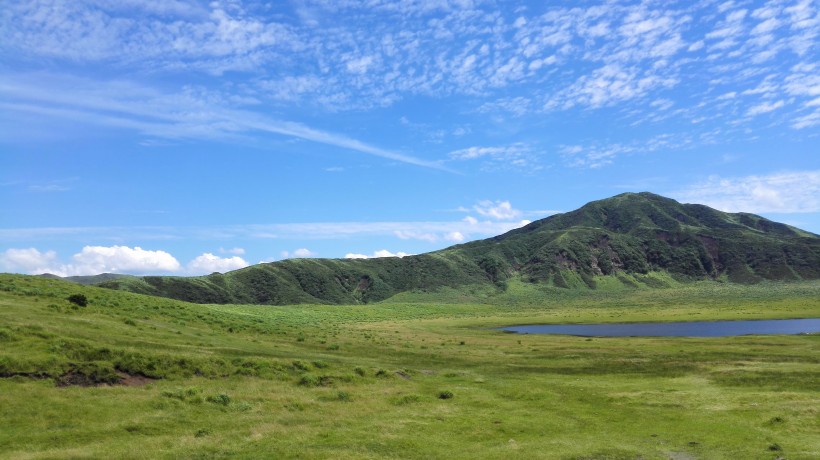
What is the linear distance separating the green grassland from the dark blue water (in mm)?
50176

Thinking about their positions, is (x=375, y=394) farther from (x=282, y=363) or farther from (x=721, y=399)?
(x=721, y=399)

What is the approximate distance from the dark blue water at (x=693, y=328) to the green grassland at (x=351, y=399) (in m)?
50.2

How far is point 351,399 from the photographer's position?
128 feet

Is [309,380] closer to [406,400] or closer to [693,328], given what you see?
[406,400]

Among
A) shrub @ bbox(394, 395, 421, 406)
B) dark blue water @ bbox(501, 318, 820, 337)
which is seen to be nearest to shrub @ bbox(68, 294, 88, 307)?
shrub @ bbox(394, 395, 421, 406)

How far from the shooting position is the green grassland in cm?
2772

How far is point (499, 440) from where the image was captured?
30141mm

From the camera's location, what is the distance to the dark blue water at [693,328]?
362 feet

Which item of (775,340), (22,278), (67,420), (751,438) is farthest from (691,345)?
(22,278)

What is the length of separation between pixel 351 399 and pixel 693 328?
112m

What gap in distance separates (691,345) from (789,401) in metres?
44.3

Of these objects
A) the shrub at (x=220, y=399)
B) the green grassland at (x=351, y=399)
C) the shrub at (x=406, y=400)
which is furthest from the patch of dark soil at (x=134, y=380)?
the shrub at (x=406, y=400)

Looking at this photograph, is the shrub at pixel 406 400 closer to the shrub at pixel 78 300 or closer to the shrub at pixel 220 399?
the shrub at pixel 220 399

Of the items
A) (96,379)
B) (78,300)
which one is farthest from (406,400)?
(78,300)
